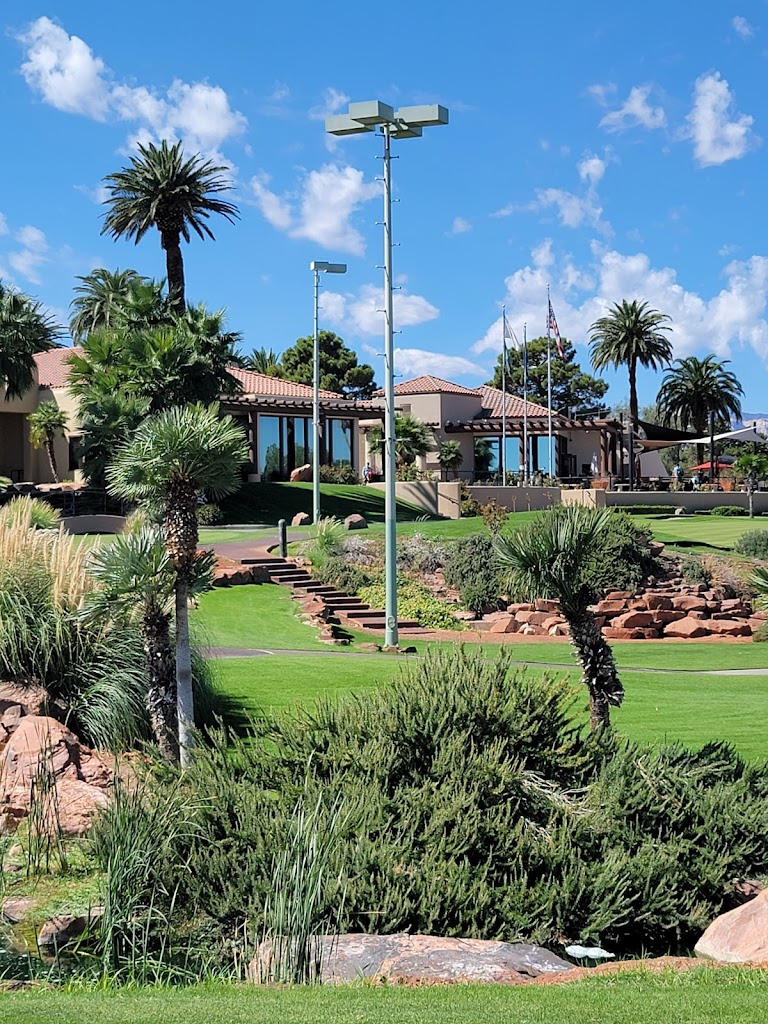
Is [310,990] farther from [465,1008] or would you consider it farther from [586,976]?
[586,976]

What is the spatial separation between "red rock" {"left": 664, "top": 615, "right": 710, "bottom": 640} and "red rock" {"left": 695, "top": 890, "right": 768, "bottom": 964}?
22.0 metres

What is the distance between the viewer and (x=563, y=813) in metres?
9.09

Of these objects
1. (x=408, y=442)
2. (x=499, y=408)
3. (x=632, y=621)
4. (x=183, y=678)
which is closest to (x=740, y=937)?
(x=183, y=678)

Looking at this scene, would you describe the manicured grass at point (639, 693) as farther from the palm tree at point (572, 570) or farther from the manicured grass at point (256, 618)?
the manicured grass at point (256, 618)

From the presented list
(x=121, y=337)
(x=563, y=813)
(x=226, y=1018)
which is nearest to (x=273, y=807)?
(x=563, y=813)

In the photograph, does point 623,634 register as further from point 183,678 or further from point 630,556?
point 183,678

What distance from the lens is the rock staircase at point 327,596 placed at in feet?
95.7

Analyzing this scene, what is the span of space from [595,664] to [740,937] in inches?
170

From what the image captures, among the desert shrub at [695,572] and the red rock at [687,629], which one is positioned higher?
the desert shrub at [695,572]

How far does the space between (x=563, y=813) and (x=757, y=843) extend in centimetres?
161

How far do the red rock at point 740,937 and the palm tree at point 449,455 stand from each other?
59101 mm

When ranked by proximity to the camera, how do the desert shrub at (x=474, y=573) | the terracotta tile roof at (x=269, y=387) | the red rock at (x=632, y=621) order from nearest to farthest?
1. the red rock at (x=632, y=621)
2. the desert shrub at (x=474, y=573)
3. the terracotta tile roof at (x=269, y=387)

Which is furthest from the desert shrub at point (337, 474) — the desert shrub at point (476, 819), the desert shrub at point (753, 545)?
the desert shrub at point (476, 819)

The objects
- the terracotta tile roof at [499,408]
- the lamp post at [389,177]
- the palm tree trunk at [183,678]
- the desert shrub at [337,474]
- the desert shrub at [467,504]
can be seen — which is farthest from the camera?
the terracotta tile roof at [499,408]
